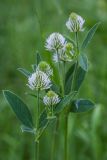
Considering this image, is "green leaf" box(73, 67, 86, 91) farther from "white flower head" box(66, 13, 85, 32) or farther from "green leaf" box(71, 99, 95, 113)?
"white flower head" box(66, 13, 85, 32)

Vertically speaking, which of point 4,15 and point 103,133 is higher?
point 4,15

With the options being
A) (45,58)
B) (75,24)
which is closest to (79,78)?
(75,24)

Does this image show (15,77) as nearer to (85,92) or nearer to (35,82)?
(85,92)

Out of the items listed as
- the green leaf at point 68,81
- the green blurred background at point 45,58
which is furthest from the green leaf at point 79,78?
the green blurred background at point 45,58

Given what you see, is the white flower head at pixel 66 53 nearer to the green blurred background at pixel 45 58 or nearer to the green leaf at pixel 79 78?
the green leaf at pixel 79 78

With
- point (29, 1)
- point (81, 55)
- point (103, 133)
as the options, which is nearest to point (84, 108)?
point (81, 55)

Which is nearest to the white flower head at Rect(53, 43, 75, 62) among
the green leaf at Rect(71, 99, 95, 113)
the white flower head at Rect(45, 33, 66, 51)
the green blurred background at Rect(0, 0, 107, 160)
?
the white flower head at Rect(45, 33, 66, 51)
